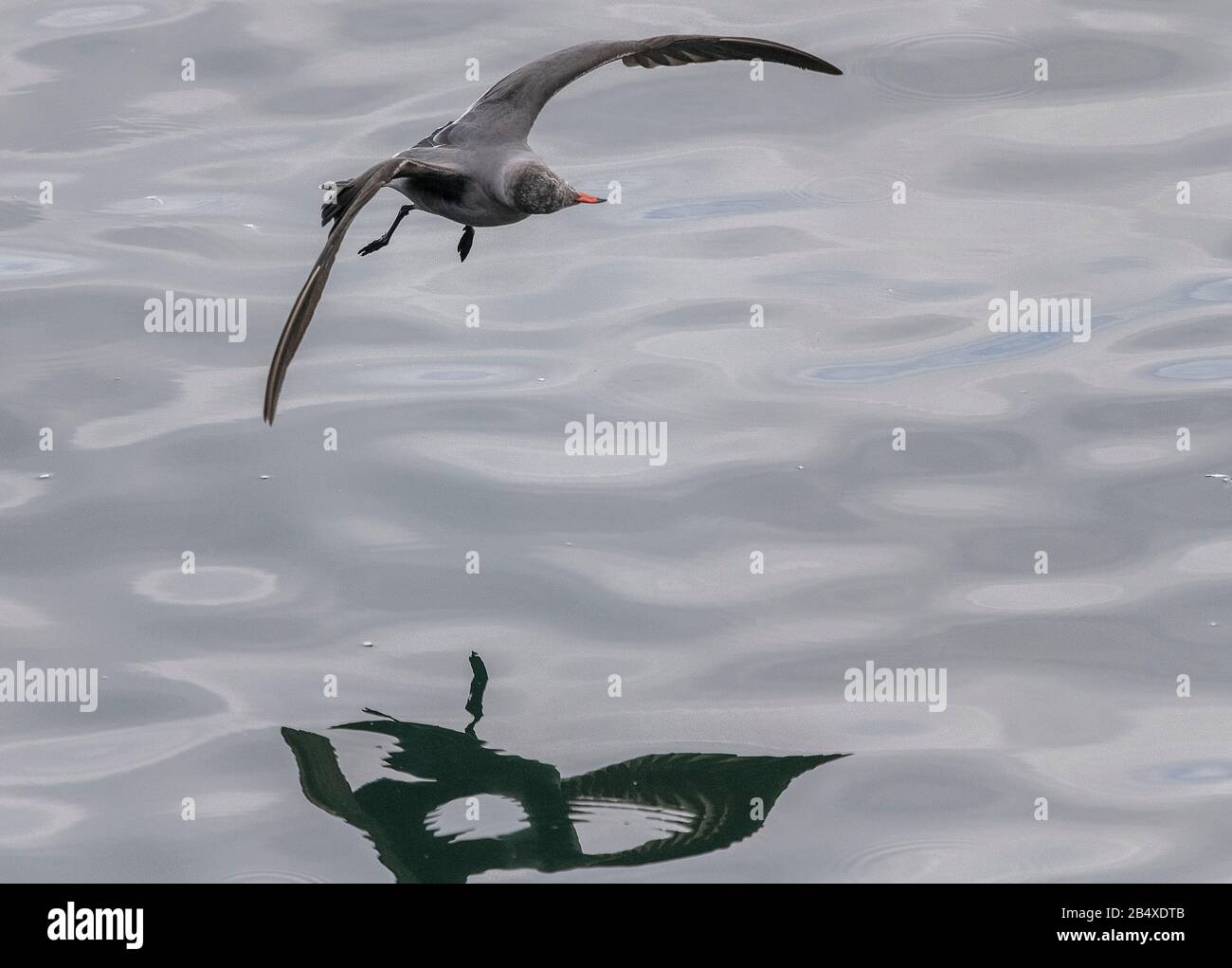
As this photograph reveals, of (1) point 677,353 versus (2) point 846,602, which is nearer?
(2) point 846,602

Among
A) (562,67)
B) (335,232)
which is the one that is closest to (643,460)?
(562,67)

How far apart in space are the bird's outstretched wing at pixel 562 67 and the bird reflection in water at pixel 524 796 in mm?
3340

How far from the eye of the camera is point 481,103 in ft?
34.5

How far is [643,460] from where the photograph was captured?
12664 mm

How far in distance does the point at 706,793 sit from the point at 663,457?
3522 millimetres

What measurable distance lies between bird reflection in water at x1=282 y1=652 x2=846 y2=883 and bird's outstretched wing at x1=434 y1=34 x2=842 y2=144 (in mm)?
3340

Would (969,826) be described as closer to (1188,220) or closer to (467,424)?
(467,424)

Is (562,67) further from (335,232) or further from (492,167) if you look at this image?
(335,232)

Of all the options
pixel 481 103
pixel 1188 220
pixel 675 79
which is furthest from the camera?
pixel 675 79

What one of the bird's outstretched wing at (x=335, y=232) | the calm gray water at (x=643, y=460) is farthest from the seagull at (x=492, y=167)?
the calm gray water at (x=643, y=460)

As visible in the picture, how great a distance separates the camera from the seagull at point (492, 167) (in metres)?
8.70
